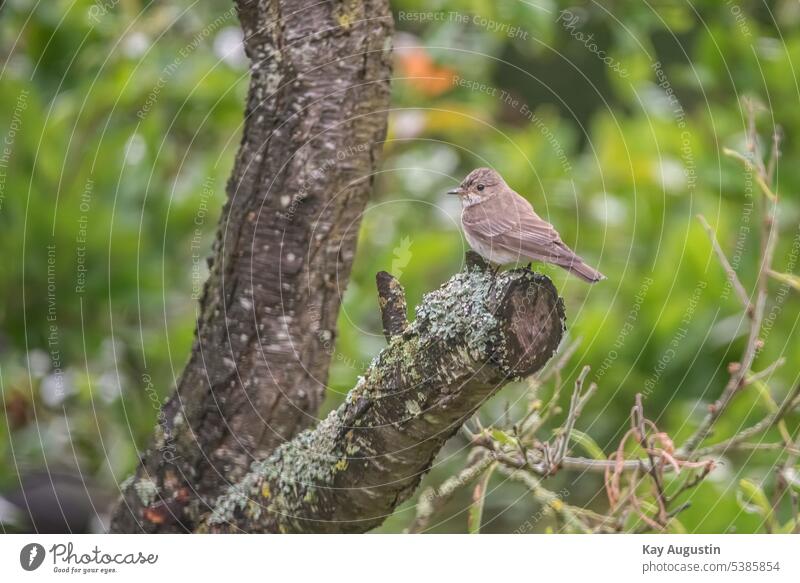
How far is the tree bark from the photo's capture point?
1.46 m

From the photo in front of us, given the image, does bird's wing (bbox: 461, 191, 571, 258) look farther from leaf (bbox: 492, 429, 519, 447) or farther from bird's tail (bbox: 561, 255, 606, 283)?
leaf (bbox: 492, 429, 519, 447)

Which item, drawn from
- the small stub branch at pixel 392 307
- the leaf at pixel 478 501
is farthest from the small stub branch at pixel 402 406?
the leaf at pixel 478 501

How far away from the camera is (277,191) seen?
1.47 m

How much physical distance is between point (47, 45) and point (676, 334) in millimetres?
1558

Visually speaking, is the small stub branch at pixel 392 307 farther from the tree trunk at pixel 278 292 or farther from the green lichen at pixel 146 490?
the green lichen at pixel 146 490

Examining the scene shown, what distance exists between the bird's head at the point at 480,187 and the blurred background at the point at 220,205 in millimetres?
553

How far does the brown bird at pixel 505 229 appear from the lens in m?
1.23

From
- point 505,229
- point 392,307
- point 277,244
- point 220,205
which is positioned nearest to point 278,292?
point 277,244

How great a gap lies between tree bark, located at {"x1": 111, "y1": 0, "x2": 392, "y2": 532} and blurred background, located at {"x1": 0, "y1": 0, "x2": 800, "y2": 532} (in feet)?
1.13

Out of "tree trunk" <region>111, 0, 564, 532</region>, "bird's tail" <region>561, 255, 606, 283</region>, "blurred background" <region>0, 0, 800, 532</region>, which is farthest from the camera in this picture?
"blurred background" <region>0, 0, 800, 532</region>

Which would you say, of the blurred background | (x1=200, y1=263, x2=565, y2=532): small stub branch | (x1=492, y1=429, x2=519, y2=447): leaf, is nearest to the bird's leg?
(x1=200, y1=263, x2=565, y2=532): small stub branch

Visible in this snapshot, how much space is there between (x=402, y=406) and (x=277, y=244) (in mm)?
391
